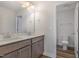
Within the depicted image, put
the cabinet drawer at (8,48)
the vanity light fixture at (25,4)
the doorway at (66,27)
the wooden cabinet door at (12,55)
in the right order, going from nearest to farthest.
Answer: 1. the cabinet drawer at (8,48)
2. the wooden cabinet door at (12,55)
3. the vanity light fixture at (25,4)
4. the doorway at (66,27)

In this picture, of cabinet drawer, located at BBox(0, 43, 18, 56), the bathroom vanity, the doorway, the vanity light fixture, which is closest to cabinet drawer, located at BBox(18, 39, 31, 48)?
the bathroom vanity

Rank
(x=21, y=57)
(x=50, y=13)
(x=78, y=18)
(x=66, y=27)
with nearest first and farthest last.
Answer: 1. (x=21, y=57)
2. (x=78, y=18)
3. (x=50, y=13)
4. (x=66, y=27)

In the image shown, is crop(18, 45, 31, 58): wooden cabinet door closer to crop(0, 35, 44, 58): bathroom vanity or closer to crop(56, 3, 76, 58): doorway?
crop(0, 35, 44, 58): bathroom vanity

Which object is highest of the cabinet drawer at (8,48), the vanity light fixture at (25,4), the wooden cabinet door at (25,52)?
the vanity light fixture at (25,4)

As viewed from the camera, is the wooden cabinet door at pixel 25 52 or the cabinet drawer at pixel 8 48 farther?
the wooden cabinet door at pixel 25 52

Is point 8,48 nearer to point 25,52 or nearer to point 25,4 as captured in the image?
point 25,52

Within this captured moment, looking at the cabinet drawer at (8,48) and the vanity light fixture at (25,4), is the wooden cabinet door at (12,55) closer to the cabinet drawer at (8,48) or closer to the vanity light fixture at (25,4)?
the cabinet drawer at (8,48)

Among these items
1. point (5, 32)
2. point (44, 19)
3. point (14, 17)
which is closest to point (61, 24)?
point (44, 19)

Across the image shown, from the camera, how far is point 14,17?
260 centimetres

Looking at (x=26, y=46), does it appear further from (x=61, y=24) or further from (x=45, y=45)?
(x=61, y=24)

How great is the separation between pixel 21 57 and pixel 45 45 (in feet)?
5.15

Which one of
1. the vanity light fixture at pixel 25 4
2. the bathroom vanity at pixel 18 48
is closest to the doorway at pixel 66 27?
the vanity light fixture at pixel 25 4

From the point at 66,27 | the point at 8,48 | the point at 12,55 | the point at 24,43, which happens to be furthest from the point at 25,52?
the point at 66,27

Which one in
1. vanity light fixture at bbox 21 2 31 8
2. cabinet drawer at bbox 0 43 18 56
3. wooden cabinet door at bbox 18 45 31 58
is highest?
vanity light fixture at bbox 21 2 31 8
